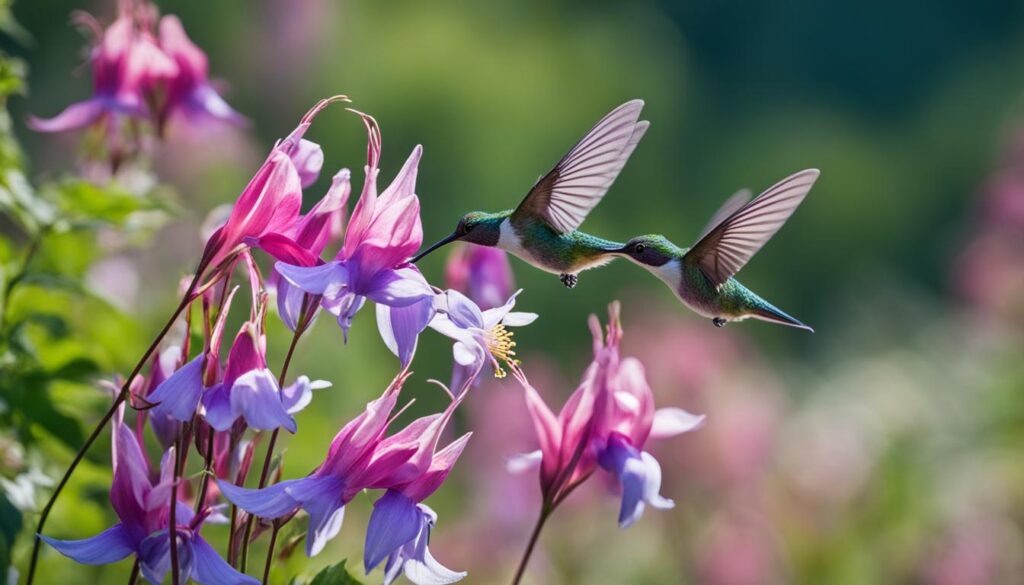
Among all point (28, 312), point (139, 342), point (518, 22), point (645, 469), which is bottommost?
point (518, 22)

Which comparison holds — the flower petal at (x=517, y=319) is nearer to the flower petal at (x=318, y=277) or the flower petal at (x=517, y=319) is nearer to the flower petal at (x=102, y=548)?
the flower petal at (x=318, y=277)

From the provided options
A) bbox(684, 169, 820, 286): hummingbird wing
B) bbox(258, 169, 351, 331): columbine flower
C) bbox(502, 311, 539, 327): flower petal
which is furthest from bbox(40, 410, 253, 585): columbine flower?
bbox(684, 169, 820, 286): hummingbird wing

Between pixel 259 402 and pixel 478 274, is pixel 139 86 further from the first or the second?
pixel 259 402

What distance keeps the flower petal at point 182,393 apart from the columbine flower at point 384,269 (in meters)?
0.07

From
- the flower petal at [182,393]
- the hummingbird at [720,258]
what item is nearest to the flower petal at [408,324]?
the flower petal at [182,393]

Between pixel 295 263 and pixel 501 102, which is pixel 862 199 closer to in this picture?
pixel 501 102

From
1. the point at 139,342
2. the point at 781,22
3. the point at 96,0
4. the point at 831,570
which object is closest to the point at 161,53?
the point at 139,342

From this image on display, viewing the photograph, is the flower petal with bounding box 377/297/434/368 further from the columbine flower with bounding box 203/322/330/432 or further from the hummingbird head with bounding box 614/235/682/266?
the hummingbird head with bounding box 614/235/682/266

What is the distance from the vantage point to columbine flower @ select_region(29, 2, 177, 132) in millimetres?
1094

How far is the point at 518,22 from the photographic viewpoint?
6883mm

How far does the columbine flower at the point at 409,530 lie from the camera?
696mm

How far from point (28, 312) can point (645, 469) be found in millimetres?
567

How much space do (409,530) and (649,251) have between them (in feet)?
1.08

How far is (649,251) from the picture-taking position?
946 millimetres
